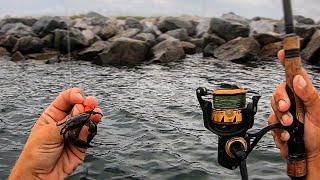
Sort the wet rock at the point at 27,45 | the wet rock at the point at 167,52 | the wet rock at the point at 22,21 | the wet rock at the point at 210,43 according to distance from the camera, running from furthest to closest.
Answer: the wet rock at the point at 22,21
the wet rock at the point at 27,45
the wet rock at the point at 210,43
the wet rock at the point at 167,52

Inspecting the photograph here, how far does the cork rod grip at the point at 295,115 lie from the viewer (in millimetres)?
3666

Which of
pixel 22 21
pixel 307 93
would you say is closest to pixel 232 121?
pixel 307 93

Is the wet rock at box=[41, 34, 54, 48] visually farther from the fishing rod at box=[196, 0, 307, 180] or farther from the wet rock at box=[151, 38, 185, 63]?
the fishing rod at box=[196, 0, 307, 180]

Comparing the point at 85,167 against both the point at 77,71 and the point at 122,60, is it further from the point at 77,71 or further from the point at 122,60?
the point at 122,60

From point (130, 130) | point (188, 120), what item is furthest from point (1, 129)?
point (188, 120)

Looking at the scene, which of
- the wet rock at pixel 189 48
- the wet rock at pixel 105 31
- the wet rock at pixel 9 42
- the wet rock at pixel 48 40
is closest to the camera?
the wet rock at pixel 189 48

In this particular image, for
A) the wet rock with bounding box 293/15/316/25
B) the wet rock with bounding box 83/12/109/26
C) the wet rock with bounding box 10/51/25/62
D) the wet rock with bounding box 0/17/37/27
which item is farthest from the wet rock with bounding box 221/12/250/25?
the wet rock with bounding box 0/17/37/27

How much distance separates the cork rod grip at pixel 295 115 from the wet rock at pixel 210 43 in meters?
23.3

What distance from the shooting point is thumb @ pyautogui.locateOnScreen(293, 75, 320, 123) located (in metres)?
3.58

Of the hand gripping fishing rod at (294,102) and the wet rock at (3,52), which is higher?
Result: the hand gripping fishing rod at (294,102)

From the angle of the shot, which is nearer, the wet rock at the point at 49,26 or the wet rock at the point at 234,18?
the wet rock at the point at 49,26

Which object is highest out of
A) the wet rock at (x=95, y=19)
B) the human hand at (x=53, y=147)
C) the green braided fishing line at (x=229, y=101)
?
the green braided fishing line at (x=229, y=101)

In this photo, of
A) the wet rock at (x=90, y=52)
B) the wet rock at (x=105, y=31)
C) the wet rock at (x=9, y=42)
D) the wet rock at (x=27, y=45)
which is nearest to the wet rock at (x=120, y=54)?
the wet rock at (x=90, y=52)

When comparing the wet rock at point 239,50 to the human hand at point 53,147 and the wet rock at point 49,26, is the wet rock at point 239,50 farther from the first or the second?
the human hand at point 53,147
